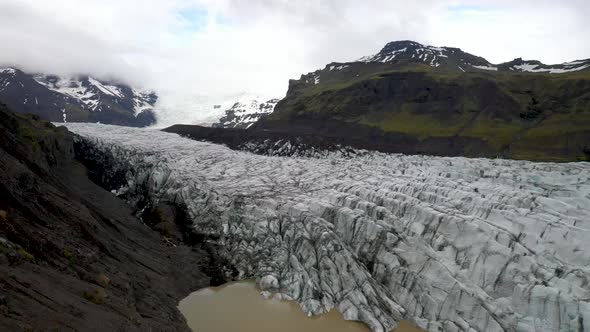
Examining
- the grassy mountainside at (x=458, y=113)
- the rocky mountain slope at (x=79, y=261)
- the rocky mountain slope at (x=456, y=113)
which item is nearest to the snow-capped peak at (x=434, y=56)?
the rocky mountain slope at (x=456, y=113)

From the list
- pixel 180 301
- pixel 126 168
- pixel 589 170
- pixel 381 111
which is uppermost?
pixel 381 111

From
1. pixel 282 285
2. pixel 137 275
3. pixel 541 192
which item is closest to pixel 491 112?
pixel 541 192

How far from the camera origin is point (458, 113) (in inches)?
3917

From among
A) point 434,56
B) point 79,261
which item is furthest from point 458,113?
point 79,261

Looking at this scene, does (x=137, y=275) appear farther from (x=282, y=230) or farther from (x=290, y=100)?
(x=290, y=100)

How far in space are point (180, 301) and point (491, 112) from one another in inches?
3691

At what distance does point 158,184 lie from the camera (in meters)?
40.4

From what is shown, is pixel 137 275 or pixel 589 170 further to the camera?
pixel 589 170

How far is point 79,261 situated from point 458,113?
3879 inches

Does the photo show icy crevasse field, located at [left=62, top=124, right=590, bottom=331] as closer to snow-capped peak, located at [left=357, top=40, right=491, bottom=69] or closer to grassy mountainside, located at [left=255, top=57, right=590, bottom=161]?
grassy mountainside, located at [left=255, top=57, right=590, bottom=161]

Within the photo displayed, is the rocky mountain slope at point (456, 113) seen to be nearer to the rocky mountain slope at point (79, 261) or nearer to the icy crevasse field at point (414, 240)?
the icy crevasse field at point (414, 240)

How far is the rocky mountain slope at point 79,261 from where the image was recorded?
13.0 metres

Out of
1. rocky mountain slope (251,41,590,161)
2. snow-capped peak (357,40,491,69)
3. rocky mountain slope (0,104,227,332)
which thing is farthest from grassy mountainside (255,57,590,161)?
rocky mountain slope (0,104,227,332)

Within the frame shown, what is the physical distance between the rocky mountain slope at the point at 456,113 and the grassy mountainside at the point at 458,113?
18 centimetres
